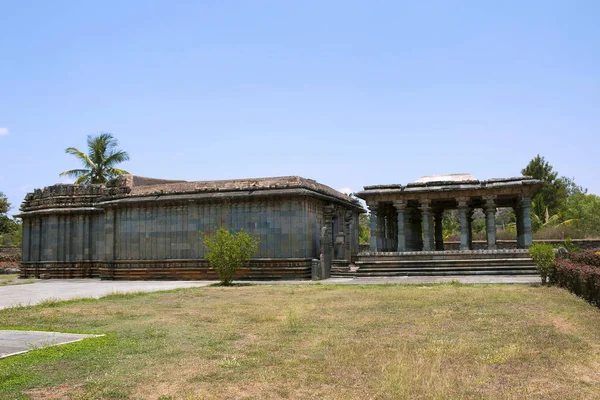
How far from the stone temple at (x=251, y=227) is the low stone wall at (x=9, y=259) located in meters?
12.1

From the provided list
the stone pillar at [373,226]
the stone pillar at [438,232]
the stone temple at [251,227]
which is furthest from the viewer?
the stone pillar at [438,232]

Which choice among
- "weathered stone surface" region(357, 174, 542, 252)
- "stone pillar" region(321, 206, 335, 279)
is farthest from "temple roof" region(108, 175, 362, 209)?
"weathered stone surface" region(357, 174, 542, 252)

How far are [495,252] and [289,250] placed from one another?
914cm

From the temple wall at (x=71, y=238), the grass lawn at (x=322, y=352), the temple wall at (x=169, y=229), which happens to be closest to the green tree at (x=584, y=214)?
the temple wall at (x=169, y=229)

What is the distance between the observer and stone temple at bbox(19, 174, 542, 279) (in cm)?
2434

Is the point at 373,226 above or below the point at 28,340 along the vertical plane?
above

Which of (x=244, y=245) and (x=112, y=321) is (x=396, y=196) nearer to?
(x=244, y=245)

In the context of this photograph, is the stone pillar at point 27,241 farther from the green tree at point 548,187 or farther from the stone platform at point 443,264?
the green tree at point 548,187

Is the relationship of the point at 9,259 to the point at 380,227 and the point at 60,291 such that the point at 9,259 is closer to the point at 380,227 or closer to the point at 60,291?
the point at 60,291

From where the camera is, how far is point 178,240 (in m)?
26.4

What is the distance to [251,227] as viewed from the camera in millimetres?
25172

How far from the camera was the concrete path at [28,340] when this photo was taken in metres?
7.79

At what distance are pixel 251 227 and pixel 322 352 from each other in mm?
18011

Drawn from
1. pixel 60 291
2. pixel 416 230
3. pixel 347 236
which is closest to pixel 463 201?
pixel 347 236
